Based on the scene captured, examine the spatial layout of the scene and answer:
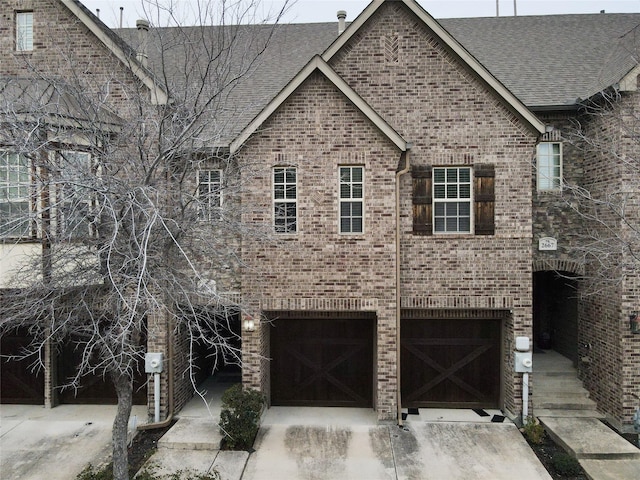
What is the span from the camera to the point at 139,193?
6.10 metres

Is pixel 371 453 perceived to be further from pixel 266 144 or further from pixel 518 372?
pixel 266 144

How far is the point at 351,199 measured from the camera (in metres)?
9.74

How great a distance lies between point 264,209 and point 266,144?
1.46 meters

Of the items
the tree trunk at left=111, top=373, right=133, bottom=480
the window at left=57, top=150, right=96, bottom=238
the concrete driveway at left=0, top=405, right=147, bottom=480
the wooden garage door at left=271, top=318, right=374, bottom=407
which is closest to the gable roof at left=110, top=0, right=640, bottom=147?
the window at left=57, top=150, right=96, bottom=238

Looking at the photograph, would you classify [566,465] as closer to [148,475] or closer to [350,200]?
[350,200]

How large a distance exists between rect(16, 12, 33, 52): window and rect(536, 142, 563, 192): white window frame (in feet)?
41.3

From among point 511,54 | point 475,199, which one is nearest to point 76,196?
point 475,199

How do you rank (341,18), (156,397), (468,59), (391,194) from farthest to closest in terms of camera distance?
(341,18), (156,397), (468,59), (391,194)

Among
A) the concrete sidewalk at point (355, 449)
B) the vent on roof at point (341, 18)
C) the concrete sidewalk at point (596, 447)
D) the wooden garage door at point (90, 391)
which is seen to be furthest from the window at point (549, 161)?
the wooden garage door at point (90, 391)

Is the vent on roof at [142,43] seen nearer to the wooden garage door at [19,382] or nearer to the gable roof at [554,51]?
the wooden garage door at [19,382]

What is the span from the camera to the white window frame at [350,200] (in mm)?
9742

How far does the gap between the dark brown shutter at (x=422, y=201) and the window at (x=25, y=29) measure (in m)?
9.51

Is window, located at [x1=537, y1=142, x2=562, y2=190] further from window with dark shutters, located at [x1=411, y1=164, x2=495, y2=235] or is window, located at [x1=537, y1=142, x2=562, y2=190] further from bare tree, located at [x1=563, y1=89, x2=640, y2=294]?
window with dark shutters, located at [x1=411, y1=164, x2=495, y2=235]

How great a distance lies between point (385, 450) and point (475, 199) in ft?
18.7
